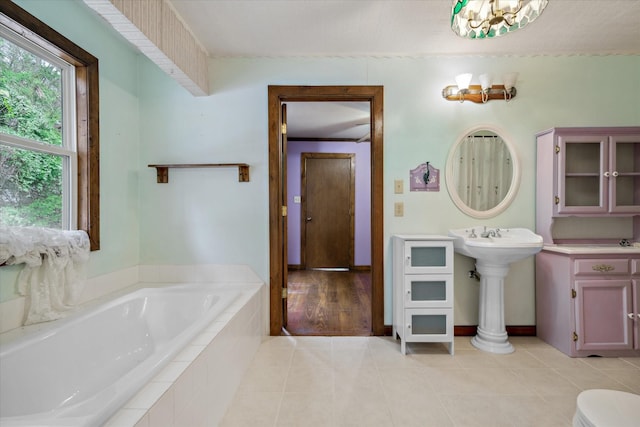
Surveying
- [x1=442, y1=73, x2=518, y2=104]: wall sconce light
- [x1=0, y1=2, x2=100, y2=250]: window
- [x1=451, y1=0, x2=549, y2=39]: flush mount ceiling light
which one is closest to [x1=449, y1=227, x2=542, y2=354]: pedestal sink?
[x1=442, y1=73, x2=518, y2=104]: wall sconce light

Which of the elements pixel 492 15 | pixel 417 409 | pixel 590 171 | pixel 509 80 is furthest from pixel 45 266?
pixel 590 171

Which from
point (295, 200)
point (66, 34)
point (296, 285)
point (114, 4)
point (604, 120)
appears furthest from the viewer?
point (295, 200)

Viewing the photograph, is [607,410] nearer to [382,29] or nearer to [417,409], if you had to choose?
[417,409]

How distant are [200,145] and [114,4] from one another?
4.06ft

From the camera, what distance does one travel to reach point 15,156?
1650 millimetres

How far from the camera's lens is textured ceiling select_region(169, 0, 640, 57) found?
197 cm

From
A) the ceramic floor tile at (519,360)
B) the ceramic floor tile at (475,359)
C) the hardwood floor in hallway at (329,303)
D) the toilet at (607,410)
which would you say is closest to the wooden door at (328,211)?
the hardwood floor in hallway at (329,303)

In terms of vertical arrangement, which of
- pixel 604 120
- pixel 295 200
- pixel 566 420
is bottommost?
pixel 566 420

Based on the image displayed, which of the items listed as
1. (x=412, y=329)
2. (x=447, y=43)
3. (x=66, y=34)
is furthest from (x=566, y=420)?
(x=66, y=34)

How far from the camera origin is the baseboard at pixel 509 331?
2594 mm

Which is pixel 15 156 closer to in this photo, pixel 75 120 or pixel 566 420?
pixel 75 120

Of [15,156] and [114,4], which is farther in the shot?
[15,156]

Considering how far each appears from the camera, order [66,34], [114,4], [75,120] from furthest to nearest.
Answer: [75,120] < [66,34] < [114,4]

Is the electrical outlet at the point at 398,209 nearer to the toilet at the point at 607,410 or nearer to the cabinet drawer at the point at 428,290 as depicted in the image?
the cabinet drawer at the point at 428,290
